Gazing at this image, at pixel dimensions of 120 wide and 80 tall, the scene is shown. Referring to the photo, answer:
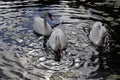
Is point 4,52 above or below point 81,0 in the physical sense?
below

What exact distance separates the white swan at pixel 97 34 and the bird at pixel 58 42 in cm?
120

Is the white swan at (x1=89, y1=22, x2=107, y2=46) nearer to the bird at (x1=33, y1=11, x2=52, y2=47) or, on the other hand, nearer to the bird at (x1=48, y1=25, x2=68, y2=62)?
the bird at (x1=48, y1=25, x2=68, y2=62)

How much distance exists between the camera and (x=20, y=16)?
14.7 m

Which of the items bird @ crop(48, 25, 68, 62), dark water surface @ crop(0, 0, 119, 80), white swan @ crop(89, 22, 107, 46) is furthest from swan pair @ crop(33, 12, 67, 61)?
white swan @ crop(89, 22, 107, 46)

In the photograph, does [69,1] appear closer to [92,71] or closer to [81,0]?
[81,0]

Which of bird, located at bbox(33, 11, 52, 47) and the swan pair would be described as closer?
the swan pair

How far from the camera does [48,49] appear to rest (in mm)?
11922

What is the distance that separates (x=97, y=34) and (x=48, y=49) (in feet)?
7.25

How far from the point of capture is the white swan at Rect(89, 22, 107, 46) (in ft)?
39.7

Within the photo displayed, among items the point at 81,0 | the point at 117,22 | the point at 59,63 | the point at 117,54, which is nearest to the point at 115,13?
the point at 117,22

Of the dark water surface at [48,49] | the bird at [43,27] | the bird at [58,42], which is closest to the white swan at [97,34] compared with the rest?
the dark water surface at [48,49]

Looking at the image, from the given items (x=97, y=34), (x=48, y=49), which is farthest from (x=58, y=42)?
(x=97, y=34)

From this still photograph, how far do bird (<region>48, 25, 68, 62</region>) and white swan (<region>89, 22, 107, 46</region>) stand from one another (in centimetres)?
120

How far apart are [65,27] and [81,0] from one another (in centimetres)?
387
